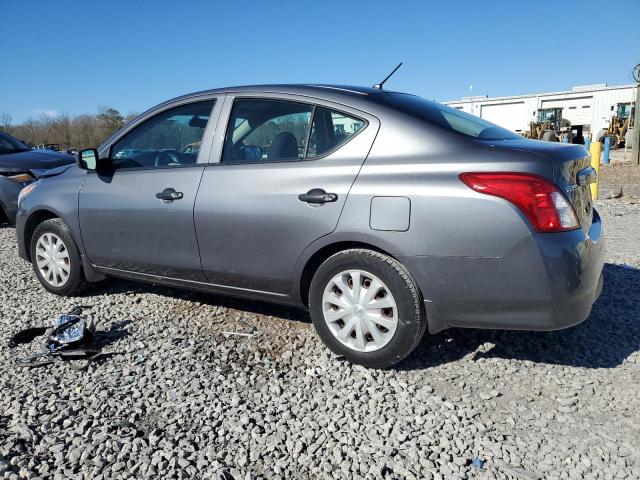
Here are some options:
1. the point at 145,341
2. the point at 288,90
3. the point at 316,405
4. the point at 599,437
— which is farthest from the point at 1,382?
the point at 599,437

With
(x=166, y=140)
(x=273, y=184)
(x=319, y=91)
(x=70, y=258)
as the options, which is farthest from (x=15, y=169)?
(x=319, y=91)

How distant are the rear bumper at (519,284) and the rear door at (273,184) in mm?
667

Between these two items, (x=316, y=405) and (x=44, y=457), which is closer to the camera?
(x=44, y=457)

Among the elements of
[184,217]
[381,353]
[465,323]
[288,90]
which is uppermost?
[288,90]

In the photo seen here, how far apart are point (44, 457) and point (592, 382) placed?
2853mm

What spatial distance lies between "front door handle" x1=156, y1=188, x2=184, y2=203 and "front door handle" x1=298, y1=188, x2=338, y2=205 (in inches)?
39.5

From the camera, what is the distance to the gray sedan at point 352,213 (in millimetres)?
2527

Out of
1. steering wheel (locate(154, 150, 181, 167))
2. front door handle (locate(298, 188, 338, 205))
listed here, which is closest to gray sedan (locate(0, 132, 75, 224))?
steering wheel (locate(154, 150, 181, 167))

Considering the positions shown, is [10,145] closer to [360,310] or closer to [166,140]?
[166,140]

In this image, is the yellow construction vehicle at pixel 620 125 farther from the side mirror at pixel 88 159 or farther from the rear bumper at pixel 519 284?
the side mirror at pixel 88 159

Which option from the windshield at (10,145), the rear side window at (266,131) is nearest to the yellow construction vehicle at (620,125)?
the windshield at (10,145)

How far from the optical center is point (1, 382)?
2879 mm

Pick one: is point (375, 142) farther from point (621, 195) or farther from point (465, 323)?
point (621, 195)

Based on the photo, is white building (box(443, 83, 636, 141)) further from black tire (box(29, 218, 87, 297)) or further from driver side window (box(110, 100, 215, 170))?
black tire (box(29, 218, 87, 297))
